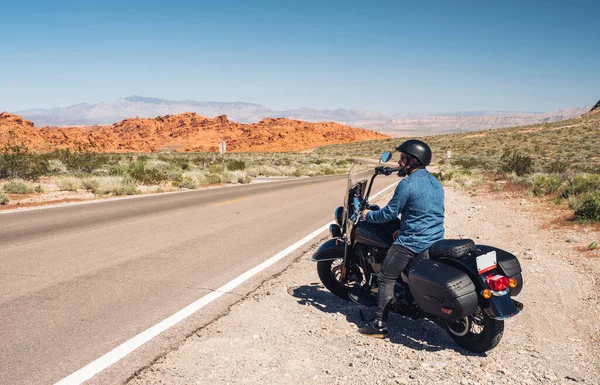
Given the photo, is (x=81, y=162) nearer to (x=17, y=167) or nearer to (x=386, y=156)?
(x=17, y=167)

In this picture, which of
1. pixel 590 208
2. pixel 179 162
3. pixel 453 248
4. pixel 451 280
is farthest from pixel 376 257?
pixel 179 162

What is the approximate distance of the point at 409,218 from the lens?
14.3ft

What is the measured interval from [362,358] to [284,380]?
0.80 m

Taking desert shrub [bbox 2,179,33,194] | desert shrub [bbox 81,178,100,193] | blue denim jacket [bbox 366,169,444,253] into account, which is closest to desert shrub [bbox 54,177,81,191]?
desert shrub [bbox 81,178,100,193]

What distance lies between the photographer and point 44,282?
5.73 metres

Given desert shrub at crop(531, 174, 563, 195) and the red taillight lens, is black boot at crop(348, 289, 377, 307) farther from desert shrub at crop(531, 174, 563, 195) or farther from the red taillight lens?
desert shrub at crop(531, 174, 563, 195)

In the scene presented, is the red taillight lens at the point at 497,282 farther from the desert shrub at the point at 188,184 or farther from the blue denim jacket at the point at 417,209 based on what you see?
the desert shrub at the point at 188,184

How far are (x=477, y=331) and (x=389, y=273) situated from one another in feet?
3.24

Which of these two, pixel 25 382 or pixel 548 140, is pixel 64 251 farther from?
pixel 548 140

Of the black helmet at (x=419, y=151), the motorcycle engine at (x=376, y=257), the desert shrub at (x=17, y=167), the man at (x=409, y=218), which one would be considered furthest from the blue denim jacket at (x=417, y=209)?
the desert shrub at (x=17, y=167)

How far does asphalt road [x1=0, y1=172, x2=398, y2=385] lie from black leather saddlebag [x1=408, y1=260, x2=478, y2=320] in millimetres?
2160

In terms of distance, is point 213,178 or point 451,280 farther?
point 213,178

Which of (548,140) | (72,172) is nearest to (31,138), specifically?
(72,172)

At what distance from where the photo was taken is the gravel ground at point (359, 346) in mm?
3623
